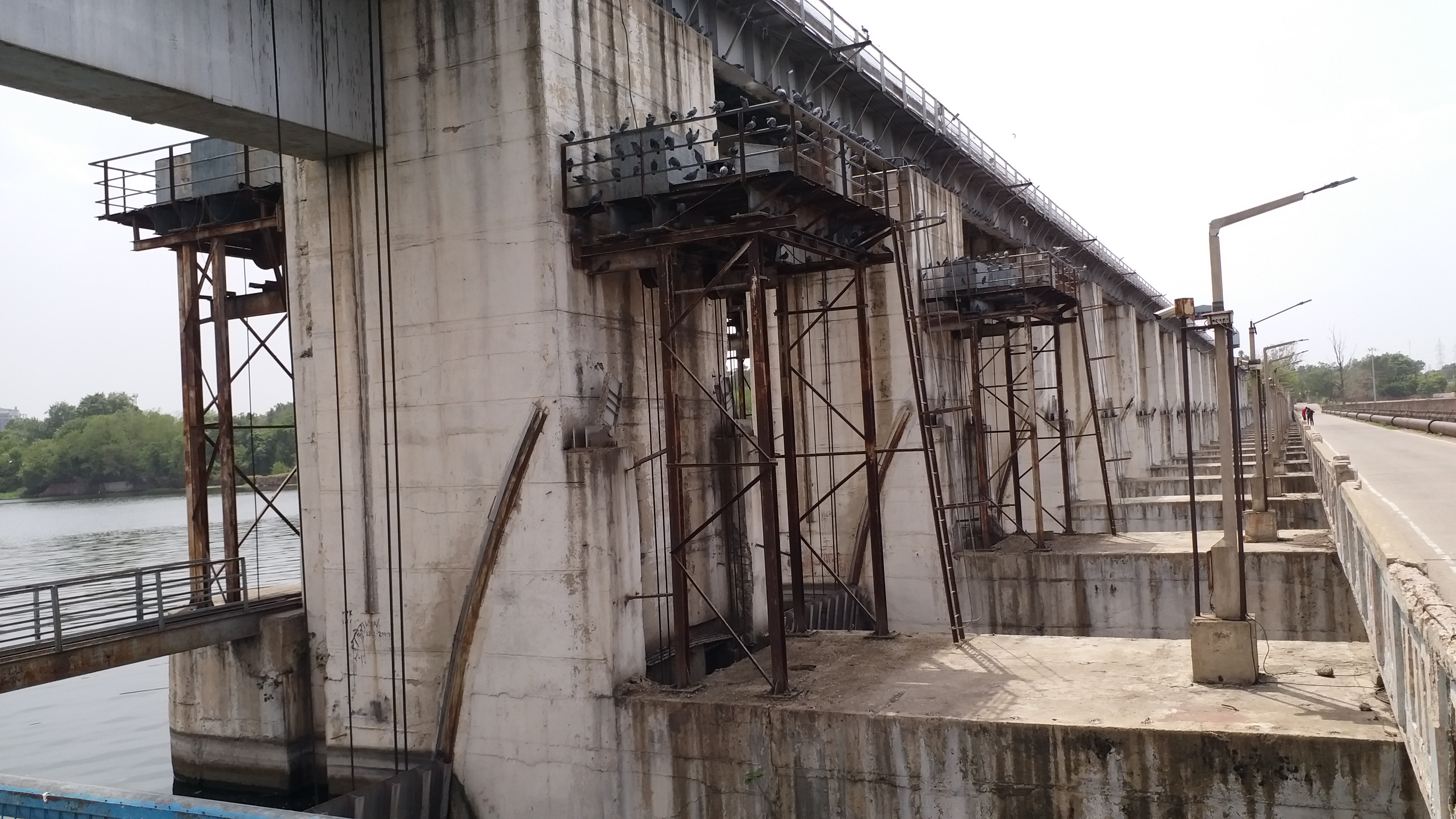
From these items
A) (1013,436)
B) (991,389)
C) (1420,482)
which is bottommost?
(1420,482)

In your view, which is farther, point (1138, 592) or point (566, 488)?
point (1138, 592)

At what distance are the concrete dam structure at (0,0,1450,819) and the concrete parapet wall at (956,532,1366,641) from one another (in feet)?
21.7

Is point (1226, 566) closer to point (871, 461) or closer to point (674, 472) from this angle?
point (871, 461)

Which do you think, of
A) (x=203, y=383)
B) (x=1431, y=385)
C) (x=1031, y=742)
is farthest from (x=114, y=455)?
(x=1431, y=385)

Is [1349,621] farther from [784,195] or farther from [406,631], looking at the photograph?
[406,631]

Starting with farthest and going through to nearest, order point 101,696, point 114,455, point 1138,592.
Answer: point 114,455 → point 101,696 → point 1138,592

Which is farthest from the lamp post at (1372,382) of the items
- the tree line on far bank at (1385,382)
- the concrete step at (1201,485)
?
the concrete step at (1201,485)

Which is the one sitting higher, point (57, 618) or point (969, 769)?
point (57, 618)

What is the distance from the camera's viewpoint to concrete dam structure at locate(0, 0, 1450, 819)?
11859 mm

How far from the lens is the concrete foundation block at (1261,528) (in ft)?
81.3

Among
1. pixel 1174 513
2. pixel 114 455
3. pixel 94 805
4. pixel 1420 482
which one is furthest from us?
pixel 114 455

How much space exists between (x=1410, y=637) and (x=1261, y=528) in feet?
65.2

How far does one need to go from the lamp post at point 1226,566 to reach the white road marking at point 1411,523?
1.72 metres

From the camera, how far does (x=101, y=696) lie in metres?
25.9
